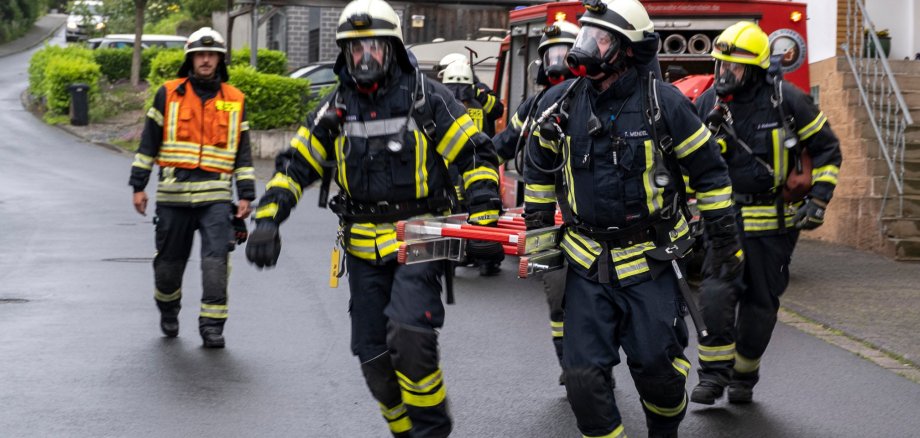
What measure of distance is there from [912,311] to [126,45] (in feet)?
102

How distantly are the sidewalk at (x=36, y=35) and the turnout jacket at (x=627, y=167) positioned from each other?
51813 millimetres

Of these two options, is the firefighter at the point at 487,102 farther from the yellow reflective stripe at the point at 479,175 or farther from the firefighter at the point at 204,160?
the yellow reflective stripe at the point at 479,175

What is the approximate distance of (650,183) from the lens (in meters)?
5.57

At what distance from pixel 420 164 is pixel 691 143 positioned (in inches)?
45.3

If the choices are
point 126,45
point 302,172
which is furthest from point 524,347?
point 126,45

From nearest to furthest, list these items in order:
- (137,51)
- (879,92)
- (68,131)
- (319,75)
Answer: (879,92)
(319,75)
(68,131)
(137,51)

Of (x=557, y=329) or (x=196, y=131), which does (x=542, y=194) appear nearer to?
(x=557, y=329)

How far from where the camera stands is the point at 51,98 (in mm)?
31359

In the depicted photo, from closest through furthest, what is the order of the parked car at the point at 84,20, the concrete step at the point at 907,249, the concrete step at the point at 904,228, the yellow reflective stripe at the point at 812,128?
the yellow reflective stripe at the point at 812,128, the concrete step at the point at 907,249, the concrete step at the point at 904,228, the parked car at the point at 84,20

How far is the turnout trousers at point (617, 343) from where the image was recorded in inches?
217

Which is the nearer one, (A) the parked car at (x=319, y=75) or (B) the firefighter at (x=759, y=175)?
(B) the firefighter at (x=759, y=175)

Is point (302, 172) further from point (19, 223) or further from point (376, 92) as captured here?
point (19, 223)

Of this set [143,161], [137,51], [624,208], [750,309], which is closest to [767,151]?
[750,309]

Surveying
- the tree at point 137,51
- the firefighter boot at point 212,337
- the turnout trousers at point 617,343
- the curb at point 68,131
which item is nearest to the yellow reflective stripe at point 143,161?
the firefighter boot at point 212,337
